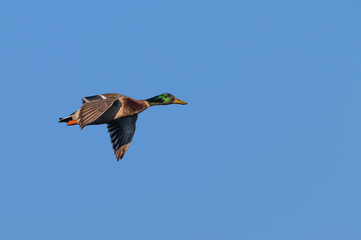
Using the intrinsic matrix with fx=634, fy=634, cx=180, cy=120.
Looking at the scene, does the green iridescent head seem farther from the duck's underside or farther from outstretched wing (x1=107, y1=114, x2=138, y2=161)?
outstretched wing (x1=107, y1=114, x2=138, y2=161)

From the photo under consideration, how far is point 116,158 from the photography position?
26125 mm

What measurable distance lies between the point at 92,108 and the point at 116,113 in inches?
74.6

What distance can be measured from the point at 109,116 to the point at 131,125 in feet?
7.64

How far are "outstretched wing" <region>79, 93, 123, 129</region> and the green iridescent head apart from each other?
249cm

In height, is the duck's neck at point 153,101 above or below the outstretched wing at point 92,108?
above

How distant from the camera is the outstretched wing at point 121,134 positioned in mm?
26172

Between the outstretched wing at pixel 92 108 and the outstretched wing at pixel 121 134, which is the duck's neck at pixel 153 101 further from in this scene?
the outstretched wing at pixel 92 108

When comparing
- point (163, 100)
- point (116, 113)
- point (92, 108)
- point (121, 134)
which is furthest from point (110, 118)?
point (163, 100)

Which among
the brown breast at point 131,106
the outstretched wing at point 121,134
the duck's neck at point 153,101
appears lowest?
the outstretched wing at point 121,134

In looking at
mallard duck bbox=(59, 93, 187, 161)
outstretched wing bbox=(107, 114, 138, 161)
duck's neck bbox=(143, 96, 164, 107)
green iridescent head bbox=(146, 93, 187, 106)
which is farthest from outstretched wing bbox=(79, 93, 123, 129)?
outstretched wing bbox=(107, 114, 138, 161)

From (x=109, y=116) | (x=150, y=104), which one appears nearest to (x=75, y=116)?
(x=109, y=116)

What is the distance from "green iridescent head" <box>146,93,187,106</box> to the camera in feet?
84.5

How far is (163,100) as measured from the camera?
1026 inches

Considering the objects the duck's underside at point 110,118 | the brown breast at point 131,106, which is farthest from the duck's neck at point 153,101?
the duck's underside at point 110,118
